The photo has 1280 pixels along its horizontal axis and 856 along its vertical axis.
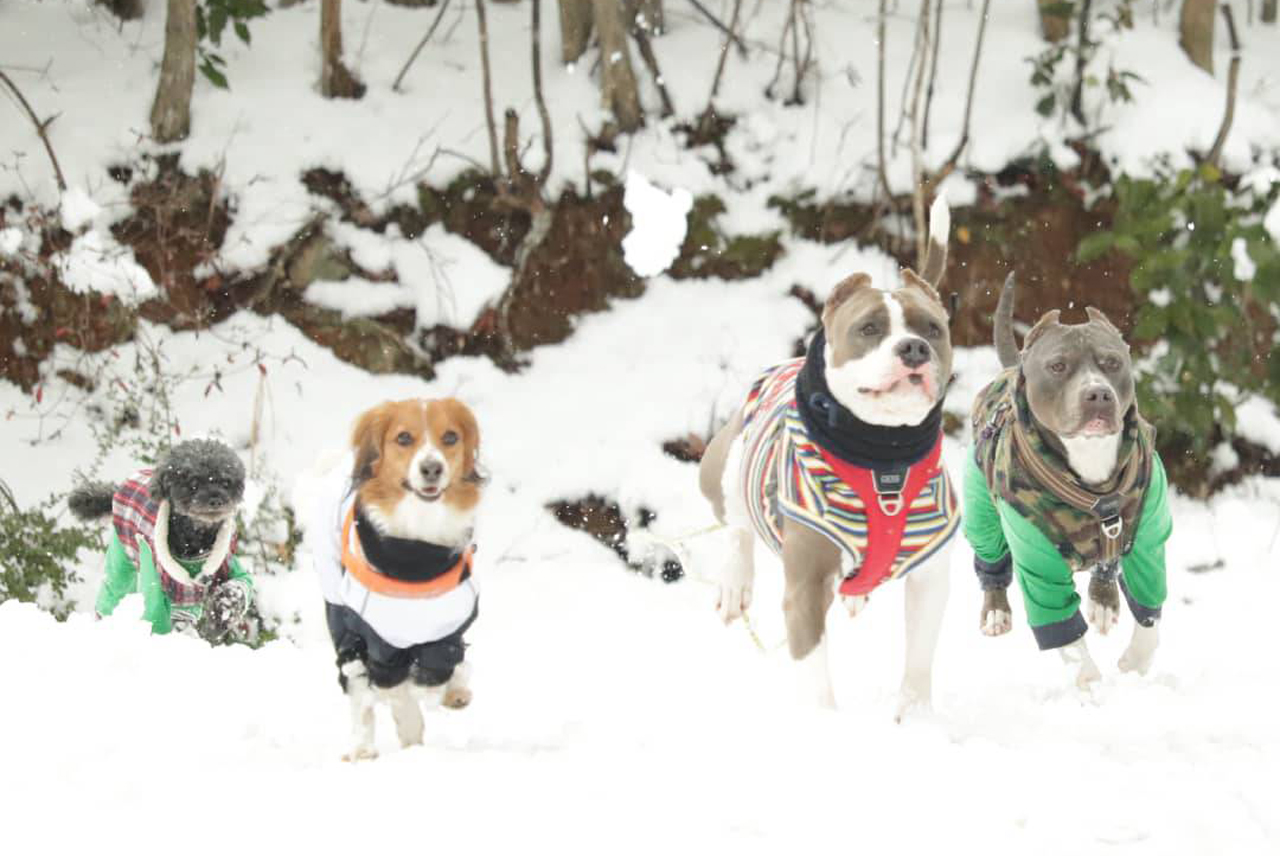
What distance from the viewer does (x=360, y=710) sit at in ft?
13.8

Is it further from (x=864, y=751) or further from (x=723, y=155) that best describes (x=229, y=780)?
(x=723, y=155)

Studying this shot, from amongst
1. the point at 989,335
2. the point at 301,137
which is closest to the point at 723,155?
the point at 989,335

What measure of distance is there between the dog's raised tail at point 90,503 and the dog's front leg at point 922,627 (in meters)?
4.05

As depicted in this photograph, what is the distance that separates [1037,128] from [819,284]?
1.99 m

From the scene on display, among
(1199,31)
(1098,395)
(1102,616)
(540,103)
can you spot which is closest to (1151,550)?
(1102,616)

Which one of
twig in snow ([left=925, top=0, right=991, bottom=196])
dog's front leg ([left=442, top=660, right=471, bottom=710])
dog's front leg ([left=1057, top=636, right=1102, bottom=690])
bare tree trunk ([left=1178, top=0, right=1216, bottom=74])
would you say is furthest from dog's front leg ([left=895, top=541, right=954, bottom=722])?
bare tree trunk ([left=1178, top=0, right=1216, bottom=74])

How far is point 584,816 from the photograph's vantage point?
3215mm

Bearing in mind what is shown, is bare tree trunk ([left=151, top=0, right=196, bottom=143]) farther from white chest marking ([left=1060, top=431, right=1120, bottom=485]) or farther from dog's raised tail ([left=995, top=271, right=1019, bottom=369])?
white chest marking ([left=1060, top=431, right=1120, bottom=485])

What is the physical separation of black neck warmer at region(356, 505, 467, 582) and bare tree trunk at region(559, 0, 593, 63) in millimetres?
6605

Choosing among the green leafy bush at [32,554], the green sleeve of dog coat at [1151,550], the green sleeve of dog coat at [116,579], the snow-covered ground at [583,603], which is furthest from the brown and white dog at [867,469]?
the green leafy bush at [32,554]

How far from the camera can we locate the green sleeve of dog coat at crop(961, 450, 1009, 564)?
5.36m

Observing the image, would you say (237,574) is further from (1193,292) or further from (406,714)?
(1193,292)

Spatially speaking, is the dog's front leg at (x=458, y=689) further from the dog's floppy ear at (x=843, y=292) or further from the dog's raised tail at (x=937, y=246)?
the dog's raised tail at (x=937, y=246)

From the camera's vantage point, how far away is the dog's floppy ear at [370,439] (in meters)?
4.10
